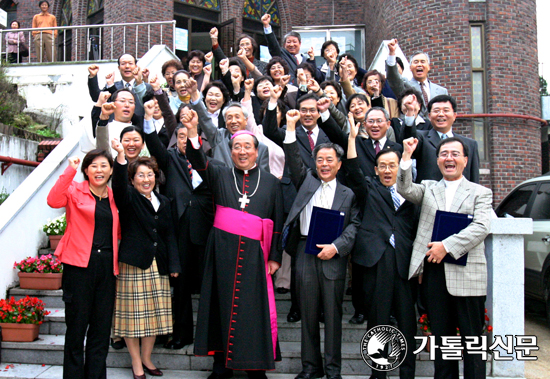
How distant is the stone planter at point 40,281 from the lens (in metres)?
5.36

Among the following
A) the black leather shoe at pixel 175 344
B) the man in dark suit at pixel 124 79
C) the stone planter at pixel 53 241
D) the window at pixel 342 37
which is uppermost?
the window at pixel 342 37

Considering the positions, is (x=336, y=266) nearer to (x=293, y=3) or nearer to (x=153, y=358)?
(x=153, y=358)

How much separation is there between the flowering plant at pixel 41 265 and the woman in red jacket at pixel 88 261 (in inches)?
66.8

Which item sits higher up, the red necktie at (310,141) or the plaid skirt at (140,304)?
the red necktie at (310,141)

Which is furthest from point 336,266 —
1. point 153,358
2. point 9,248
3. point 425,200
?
point 9,248

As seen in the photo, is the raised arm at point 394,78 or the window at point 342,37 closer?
the raised arm at point 394,78

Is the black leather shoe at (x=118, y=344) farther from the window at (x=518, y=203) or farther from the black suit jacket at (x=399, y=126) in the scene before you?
the window at (x=518, y=203)

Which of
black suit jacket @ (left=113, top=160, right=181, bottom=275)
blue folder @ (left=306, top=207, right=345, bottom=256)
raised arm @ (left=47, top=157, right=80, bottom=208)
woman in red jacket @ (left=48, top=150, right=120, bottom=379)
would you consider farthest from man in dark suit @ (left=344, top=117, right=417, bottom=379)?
raised arm @ (left=47, top=157, right=80, bottom=208)

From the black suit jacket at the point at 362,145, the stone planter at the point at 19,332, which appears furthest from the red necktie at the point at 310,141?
the stone planter at the point at 19,332

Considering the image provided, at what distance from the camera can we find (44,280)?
Answer: 5.37m

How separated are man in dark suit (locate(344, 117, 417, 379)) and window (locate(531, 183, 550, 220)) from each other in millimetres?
3142

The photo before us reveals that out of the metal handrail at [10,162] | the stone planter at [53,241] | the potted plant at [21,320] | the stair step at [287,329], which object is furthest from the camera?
the metal handrail at [10,162]

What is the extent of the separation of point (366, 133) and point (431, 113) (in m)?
0.70

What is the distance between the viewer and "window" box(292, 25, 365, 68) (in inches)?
583
